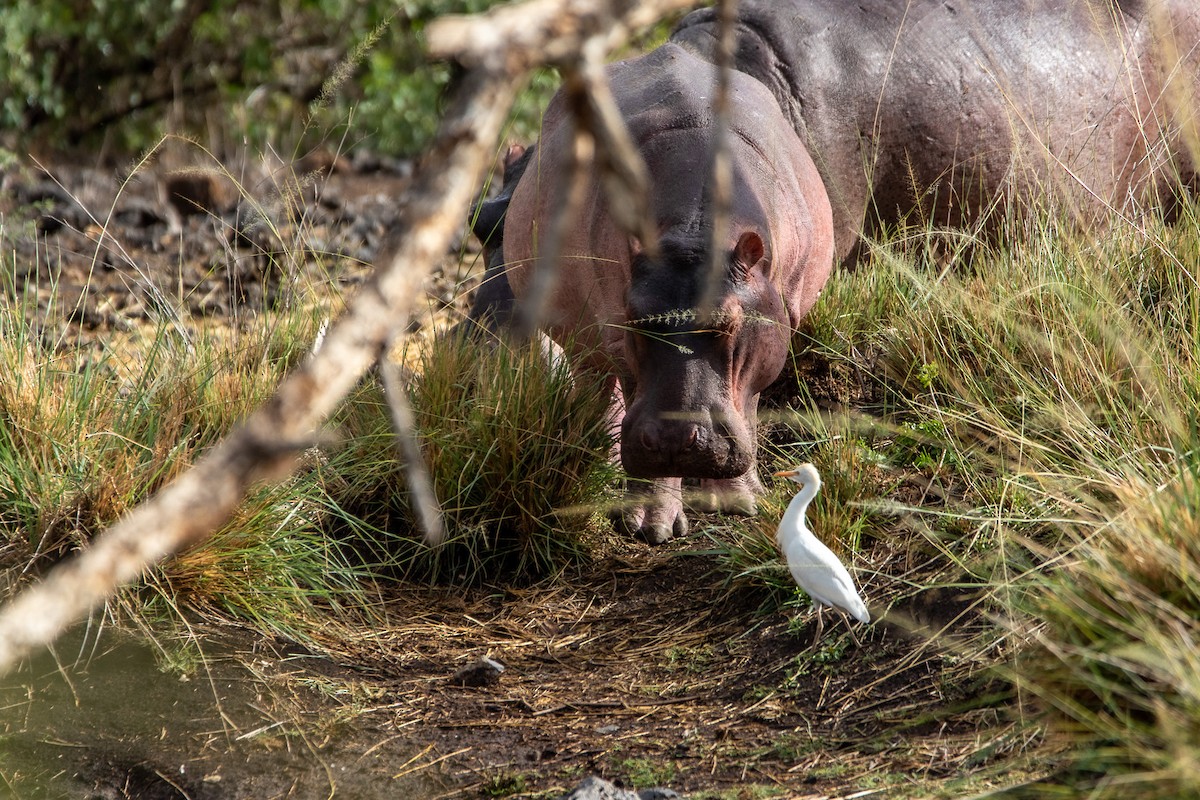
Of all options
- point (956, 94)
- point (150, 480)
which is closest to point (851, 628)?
point (150, 480)

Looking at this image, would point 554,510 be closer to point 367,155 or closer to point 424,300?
point 424,300

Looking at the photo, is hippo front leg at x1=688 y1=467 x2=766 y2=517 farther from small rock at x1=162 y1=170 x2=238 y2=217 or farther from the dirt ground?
small rock at x1=162 y1=170 x2=238 y2=217

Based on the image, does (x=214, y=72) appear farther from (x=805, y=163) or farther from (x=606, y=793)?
(x=606, y=793)

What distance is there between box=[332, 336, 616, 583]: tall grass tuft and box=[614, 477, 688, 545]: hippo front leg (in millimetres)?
116

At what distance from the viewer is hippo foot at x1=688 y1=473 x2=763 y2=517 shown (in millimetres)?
3824

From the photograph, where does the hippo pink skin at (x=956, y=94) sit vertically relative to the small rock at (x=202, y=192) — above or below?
above

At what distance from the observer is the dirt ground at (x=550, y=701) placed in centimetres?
273

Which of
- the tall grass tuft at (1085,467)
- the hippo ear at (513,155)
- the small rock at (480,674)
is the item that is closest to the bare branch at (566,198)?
the tall grass tuft at (1085,467)

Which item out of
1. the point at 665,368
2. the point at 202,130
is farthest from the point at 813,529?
the point at 202,130

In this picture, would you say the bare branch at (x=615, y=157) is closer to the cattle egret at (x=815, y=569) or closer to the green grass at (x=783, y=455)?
the green grass at (x=783, y=455)

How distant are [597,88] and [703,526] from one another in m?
2.84

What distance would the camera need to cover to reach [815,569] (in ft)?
9.71

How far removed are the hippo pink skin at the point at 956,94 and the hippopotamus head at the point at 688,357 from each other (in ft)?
3.82

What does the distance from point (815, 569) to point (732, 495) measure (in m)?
0.91
